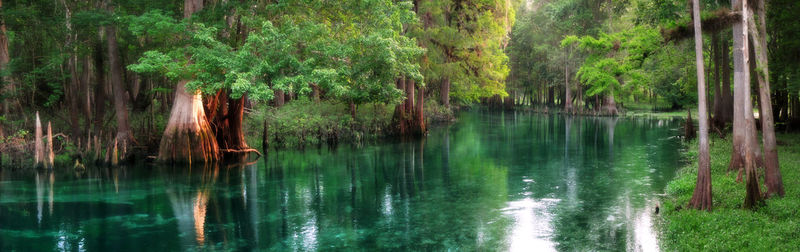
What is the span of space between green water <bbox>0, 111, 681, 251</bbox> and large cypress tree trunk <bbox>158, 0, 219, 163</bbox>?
861 mm

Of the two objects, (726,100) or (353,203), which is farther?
(726,100)

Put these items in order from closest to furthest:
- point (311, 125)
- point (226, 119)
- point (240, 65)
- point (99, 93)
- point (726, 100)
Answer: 1. point (240, 65)
2. point (99, 93)
3. point (226, 119)
4. point (726, 100)
5. point (311, 125)

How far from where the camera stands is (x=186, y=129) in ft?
78.5

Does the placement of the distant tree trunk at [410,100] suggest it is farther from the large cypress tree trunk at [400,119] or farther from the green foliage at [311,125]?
the green foliage at [311,125]

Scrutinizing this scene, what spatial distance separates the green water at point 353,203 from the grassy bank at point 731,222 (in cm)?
68

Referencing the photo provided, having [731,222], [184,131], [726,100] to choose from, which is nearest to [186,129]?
[184,131]

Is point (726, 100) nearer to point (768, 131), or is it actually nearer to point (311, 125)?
point (768, 131)

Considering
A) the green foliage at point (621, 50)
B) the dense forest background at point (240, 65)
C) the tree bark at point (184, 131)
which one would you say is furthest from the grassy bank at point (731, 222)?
the tree bark at point (184, 131)

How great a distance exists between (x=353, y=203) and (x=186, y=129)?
10.4m

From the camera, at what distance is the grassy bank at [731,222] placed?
10273mm

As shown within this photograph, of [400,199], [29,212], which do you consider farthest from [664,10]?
[29,212]

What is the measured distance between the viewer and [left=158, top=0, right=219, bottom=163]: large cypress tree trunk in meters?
23.8

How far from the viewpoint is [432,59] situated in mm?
38562

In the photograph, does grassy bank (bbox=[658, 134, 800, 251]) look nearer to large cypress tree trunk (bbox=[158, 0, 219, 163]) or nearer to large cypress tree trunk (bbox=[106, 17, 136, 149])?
large cypress tree trunk (bbox=[158, 0, 219, 163])
